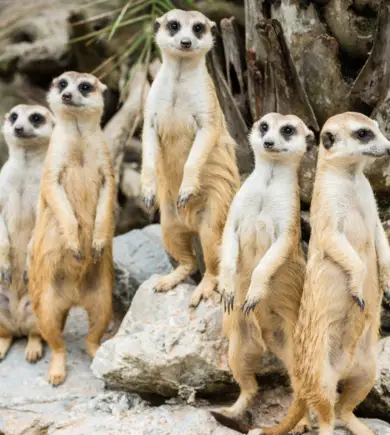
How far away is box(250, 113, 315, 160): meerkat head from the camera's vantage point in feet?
12.9

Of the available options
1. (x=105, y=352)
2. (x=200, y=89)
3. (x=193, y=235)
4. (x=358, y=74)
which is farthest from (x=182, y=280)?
(x=358, y=74)

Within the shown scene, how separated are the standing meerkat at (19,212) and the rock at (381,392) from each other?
2.11 m

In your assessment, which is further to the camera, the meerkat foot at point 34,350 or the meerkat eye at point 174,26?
the meerkat foot at point 34,350

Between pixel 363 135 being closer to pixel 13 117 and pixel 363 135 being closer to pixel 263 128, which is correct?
pixel 263 128

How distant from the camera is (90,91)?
4.86m

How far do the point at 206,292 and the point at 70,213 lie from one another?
0.95 metres

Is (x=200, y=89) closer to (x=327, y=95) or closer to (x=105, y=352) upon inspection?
(x=327, y=95)

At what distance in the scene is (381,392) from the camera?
165 inches

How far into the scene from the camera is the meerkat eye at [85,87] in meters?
4.83

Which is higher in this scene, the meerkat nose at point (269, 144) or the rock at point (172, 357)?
the meerkat nose at point (269, 144)

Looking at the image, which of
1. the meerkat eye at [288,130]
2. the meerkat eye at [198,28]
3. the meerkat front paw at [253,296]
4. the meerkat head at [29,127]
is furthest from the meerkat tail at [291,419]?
the meerkat head at [29,127]

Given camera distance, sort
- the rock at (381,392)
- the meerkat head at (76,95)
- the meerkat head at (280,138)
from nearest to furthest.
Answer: the meerkat head at (280,138) → the rock at (381,392) → the meerkat head at (76,95)

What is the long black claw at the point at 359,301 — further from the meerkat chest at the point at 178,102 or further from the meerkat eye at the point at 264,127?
the meerkat chest at the point at 178,102

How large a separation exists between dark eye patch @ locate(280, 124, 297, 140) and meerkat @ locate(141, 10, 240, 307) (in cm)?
67
